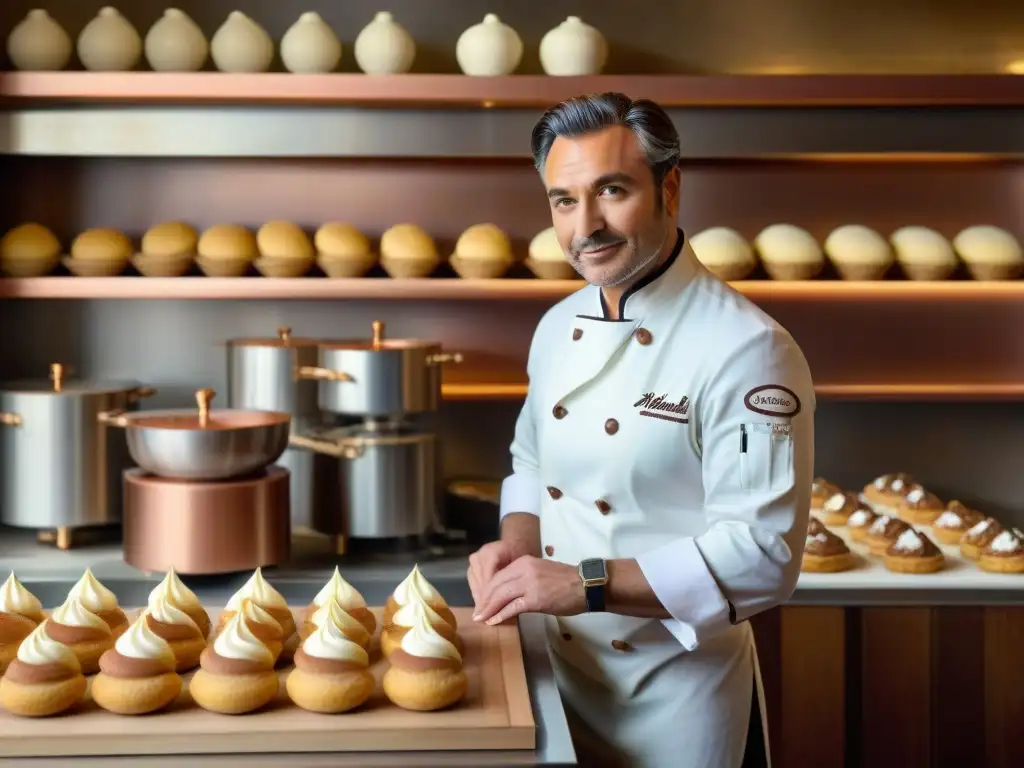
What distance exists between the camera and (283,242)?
283 cm

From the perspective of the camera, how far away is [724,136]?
2.86 meters

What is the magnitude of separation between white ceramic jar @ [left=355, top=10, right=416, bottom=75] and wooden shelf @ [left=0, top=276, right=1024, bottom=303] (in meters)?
0.50

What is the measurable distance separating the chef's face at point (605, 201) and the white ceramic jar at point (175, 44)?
1.56 meters

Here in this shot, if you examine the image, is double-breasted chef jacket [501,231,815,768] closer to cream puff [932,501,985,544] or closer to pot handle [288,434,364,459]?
pot handle [288,434,364,459]

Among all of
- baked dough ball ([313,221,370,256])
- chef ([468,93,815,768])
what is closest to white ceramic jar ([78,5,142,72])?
baked dough ball ([313,221,370,256])

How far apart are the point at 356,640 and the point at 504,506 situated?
0.49 meters

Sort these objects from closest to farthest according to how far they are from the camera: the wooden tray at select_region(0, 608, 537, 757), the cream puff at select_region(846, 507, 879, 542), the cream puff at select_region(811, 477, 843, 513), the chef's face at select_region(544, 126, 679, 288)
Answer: the wooden tray at select_region(0, 608, 537, 757), the chef's face at select_region(544, 126, 679, 288), the cream puff at select_region(846, 507, 879, 542), the cream puff at select_region(811, 477, 843, 513)

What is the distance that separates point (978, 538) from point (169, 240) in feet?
6.52

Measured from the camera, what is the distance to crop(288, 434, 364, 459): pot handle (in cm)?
252

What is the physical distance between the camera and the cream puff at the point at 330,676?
128 centimetres

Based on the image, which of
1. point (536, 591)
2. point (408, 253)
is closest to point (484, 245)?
point (408, 253)

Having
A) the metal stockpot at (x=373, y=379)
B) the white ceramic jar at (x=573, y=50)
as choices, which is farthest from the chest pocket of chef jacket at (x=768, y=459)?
the white ceramic jar at (x=573, y=50)

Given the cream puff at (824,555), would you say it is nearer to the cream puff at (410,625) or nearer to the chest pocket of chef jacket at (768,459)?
the chest pocket of chef jacket at (768,459)

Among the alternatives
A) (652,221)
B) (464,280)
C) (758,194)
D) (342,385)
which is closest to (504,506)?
(652,221)
